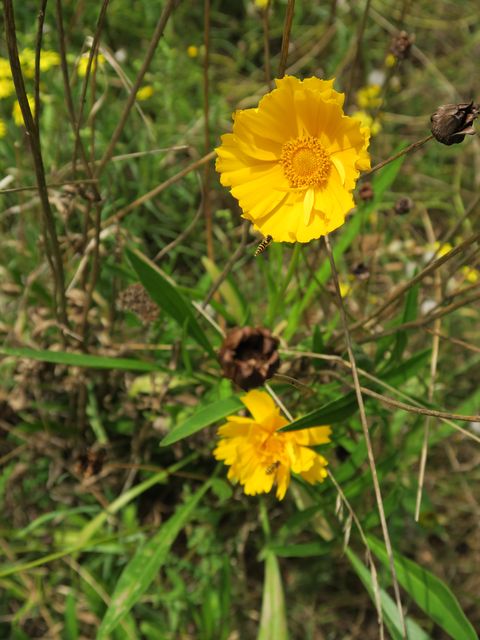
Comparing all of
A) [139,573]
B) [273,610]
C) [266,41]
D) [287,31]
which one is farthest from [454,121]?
[273,610]

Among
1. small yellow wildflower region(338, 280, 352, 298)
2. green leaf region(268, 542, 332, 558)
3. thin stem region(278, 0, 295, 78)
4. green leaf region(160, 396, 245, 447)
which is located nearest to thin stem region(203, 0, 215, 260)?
thin stem region(278, 0, 295, 78)

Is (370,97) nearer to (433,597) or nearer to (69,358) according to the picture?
(69,358)

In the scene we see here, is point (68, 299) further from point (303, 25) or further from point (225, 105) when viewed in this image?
point (303, 25)

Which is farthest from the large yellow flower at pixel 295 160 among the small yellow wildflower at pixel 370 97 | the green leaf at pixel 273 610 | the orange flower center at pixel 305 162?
the small yellow wildflower at pixel 370 97

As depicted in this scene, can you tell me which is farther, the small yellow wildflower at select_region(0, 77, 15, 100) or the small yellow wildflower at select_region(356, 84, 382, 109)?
the small yellow wildflower at select_region(356, 84, 382, 109)

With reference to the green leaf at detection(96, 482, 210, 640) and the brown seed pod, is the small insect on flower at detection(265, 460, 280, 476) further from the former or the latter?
A: the green leaf at detection(96, 482, 210, 640)

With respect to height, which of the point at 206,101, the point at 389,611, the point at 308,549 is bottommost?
the point at 389,611
